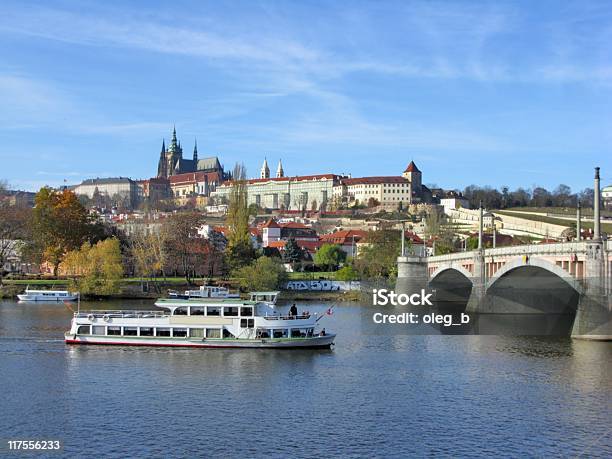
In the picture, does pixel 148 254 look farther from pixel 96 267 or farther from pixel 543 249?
pixel 543 249

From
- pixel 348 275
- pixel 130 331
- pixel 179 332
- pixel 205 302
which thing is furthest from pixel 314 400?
pixel 348 275

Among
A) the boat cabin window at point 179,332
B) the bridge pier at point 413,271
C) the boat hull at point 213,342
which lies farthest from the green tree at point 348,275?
the boat cabin window at point 179,332

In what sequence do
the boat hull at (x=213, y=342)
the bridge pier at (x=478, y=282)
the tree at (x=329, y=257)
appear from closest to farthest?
the boat hull at (x=213, y=342) < the bridge pier at (x=478, y=282) < the tree at (x=329, y=257)

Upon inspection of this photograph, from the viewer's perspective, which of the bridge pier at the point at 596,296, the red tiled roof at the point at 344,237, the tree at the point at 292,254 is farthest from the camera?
the red tiled roof at the point at 344,237

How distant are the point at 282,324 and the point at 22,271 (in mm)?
71938

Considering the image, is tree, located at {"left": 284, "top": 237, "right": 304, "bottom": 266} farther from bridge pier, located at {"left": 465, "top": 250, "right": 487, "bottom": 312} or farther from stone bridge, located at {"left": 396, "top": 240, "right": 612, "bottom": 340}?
bridge pier, located at {"left": 465, "top": 250, "right": 487, "bottom": 312}

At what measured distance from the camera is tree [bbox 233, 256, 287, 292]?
95438mm

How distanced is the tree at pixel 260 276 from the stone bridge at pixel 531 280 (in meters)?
16.4

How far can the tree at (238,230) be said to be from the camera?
10138 centimetres

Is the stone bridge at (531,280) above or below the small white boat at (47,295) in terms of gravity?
above

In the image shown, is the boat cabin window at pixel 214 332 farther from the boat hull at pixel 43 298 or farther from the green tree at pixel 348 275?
the green tree at pixel 348 275

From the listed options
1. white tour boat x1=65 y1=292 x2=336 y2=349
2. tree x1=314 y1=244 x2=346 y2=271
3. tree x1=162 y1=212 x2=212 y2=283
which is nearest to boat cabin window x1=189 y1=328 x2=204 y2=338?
white tour boat x1=65 y1=292 x2=336 y2=349

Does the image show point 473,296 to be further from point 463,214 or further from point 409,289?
point 463,214

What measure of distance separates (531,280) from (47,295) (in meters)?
48.6
